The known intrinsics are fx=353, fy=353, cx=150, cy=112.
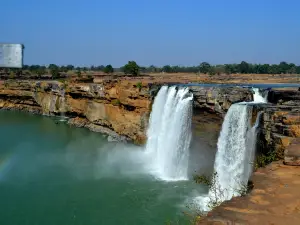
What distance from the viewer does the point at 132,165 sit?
1684 cm

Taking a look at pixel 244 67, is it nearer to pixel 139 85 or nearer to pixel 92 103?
pixel 92 103

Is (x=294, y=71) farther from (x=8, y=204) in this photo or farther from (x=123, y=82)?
(x=8, y=204)

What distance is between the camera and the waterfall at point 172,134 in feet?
51.7

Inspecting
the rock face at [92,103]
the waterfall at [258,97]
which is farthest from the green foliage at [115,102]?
the waterfall at [258,97]

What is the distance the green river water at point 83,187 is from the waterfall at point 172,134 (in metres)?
0.82

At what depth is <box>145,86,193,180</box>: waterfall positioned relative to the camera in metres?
15.8

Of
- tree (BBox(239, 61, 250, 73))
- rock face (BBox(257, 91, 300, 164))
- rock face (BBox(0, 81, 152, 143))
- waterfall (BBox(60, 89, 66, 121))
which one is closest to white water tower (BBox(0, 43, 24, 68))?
rock face (BBox(257, 91, 300, 164))

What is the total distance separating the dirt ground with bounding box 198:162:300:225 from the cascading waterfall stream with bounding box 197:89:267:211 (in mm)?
5612

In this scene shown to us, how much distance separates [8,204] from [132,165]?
637 cm

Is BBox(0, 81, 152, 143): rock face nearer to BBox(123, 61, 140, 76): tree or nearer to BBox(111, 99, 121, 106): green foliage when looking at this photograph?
BBox(111, 99, 121, 106): green foliage

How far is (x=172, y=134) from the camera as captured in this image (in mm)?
16750

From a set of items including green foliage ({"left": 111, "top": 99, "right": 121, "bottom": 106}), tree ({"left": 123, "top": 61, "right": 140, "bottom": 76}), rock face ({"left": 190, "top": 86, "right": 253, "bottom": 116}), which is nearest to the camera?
rock face ({"left": 190, "top": 86, "right": 253, "bottom": 116})

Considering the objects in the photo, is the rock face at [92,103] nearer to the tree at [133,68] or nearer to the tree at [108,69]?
the tree at [133,68]

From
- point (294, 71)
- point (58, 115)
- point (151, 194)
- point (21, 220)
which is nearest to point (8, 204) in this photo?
point (21, 220)
